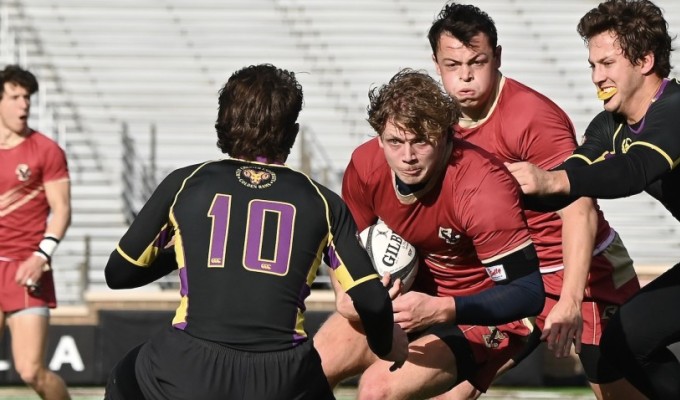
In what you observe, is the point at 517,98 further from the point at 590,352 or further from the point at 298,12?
the point at 298,12

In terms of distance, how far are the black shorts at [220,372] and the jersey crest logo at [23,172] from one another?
15.6 feet

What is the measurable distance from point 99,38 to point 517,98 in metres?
12.0

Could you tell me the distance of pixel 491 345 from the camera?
5.89 m

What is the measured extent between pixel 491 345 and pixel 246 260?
6.90 ft

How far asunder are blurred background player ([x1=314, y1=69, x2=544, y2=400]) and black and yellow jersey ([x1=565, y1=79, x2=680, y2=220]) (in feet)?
1.09

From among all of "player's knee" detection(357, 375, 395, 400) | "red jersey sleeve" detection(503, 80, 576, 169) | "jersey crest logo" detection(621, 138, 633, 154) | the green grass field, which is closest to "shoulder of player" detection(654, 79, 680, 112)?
"jersey crest logo" detection(621, 138, 633, 154)

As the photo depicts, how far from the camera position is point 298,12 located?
17.3 metres

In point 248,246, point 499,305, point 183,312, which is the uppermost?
point 248,246

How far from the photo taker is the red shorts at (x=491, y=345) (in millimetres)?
5816

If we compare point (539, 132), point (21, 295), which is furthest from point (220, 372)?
point (21, 295)

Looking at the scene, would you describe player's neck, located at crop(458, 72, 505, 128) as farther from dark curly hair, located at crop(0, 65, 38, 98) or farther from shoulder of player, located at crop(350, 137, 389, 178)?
dark curly hair, located at crop(0, 65, 38, 98)

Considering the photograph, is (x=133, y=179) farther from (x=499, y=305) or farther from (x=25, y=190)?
(x=499, y=305)

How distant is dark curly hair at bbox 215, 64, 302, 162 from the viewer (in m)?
4.27

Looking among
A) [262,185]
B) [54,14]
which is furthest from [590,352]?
[54,14]
